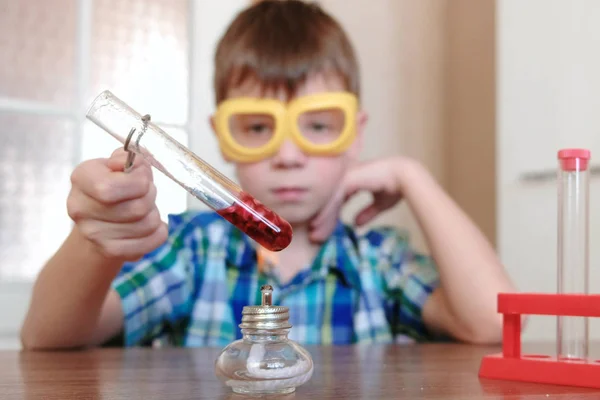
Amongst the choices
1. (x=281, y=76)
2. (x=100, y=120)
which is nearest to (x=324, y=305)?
(x=281, y=76)

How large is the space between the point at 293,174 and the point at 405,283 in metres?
0.27

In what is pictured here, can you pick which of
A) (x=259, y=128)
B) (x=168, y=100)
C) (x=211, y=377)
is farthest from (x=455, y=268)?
(x=168, y=100)

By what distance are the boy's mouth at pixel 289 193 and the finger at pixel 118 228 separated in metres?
0.47

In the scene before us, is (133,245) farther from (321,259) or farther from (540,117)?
(540,117)

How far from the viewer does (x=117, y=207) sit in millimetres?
632

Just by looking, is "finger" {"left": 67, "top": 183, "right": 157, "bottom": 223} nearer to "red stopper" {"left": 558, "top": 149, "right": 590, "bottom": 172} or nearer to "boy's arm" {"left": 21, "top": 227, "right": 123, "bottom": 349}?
"boy's arm" {"left": 21, "top": 227, "right": 123, "bottom": 349}

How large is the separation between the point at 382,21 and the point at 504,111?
Answer: 523mm

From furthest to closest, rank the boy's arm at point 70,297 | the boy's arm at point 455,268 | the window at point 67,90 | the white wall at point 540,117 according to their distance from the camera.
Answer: the window at point 67,90, the white wall at point 540,117, the boy's arm at point 455,268, the boy's arm at point 70,297

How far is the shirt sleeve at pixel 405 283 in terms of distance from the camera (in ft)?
3.77

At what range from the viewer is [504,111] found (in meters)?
1.59

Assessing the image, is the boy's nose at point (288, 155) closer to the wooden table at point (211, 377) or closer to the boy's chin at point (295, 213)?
the boy's chin at point (295, 213)

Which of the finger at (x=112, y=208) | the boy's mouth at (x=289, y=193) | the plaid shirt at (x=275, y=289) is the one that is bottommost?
the plaid shirt at (x=275, y=289)

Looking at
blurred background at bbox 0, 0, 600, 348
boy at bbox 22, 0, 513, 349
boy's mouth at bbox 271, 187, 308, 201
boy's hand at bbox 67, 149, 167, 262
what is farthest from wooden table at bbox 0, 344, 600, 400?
blurred background at bbox 0, 0, 600, 348

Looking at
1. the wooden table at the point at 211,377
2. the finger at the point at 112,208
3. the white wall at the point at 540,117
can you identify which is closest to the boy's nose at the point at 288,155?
the wooden table at the point at 211,377
